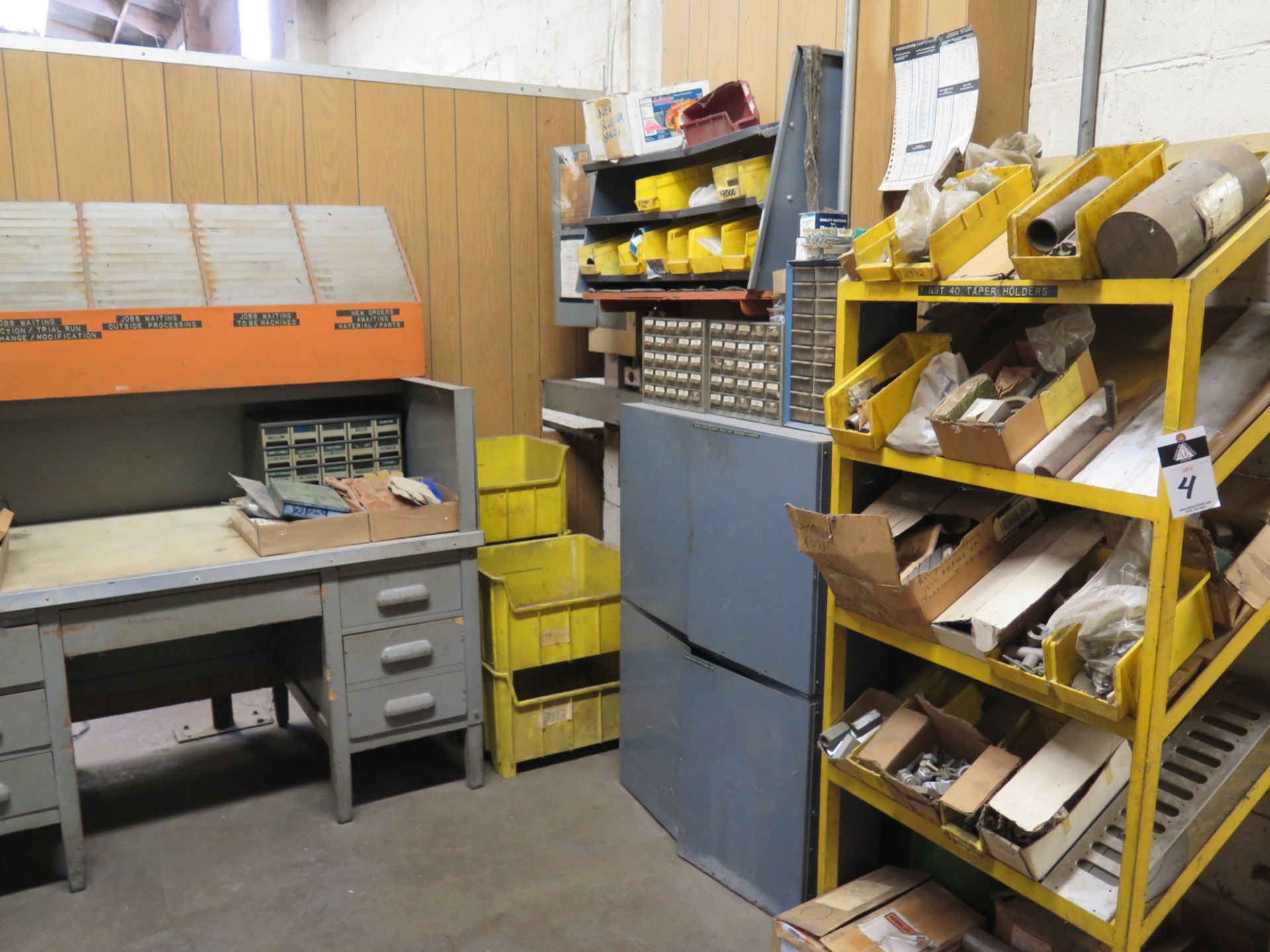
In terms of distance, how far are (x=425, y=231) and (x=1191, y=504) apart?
8.66 feet

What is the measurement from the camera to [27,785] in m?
2.33

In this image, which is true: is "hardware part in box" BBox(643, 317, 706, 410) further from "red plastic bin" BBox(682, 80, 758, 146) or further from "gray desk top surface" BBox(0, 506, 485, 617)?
"gray desk top surface" BBox(0, 506, 485, 617)

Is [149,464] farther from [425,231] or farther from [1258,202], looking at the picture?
[1258,202]

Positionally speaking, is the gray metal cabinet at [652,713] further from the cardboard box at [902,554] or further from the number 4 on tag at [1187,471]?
the number 4 on tag at [1187,471]

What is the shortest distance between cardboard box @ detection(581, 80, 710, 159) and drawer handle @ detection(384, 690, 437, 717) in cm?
163

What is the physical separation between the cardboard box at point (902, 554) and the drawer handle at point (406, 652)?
1323 mm

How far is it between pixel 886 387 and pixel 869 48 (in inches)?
35.7

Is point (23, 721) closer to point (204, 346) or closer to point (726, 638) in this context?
point (204, 346)

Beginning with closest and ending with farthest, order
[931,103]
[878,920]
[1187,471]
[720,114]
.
→ [1187,471]
[878,920]
[931,103]
[720,114]

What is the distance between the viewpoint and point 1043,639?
4.75 feet

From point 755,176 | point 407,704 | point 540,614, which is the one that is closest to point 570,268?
point 755,176

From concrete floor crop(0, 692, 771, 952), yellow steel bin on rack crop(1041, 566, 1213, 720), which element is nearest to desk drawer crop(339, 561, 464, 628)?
concrete floor crop(0, 692, 771, 952)

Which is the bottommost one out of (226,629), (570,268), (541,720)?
(541,720)

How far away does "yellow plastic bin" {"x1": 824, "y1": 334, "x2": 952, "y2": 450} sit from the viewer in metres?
1.74
